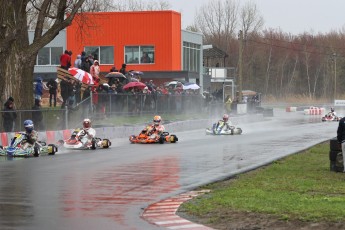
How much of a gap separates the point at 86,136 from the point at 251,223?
1623 centimetres

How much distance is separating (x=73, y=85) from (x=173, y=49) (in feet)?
99.1

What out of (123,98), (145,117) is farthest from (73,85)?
(145,117)

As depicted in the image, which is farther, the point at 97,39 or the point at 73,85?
the point at 97,39

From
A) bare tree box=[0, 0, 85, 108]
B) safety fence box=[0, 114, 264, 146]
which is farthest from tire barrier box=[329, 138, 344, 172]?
bare tree box=[0, 0, 85, 108]

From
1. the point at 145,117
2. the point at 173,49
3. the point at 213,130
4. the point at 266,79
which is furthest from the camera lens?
the point at 266,79

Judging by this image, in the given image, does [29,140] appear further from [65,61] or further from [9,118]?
[65,61]

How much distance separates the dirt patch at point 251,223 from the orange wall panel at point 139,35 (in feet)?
168

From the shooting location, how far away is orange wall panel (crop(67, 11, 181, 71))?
62.4 m

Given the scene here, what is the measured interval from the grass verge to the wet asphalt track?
0.86 m

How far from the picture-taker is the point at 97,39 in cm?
6394

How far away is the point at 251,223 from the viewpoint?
34.4 ft

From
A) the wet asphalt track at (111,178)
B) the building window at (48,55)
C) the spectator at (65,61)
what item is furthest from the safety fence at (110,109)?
the building window at (48,55)

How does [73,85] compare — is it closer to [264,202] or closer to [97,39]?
[264,202]

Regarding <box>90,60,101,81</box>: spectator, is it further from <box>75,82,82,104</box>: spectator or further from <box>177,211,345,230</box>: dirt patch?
<box>177,211,345,230</box>: dirt patch
